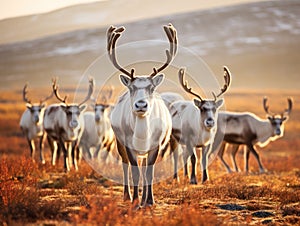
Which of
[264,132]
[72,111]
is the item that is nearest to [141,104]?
[72,111]

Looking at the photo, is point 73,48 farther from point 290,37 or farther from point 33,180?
point 33,180

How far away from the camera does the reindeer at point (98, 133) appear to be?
1480 centimetres

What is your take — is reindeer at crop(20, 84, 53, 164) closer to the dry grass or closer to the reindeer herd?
the reindeer herd

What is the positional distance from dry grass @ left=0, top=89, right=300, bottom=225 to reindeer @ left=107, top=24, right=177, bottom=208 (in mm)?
482

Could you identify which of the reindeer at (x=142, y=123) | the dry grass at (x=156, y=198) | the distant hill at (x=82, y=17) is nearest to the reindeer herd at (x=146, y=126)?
the reindeer at (x=142, y=123)

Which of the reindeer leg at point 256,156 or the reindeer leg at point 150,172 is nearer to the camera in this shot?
the reindeer leg at point 150,172

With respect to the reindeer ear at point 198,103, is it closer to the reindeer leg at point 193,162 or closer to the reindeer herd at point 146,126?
the reindeer herd at point 146,126

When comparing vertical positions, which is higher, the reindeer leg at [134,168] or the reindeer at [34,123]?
the reindeer at [34,123]

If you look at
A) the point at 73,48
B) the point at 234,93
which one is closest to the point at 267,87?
the point at 234,93

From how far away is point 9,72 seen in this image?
177 feet

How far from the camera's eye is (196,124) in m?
11.1

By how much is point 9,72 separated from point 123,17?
2135cm

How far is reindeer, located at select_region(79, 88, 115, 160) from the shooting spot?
48.6ft

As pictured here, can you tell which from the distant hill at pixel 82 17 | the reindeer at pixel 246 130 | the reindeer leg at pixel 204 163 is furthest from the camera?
the distant hill at pixel 82 17
